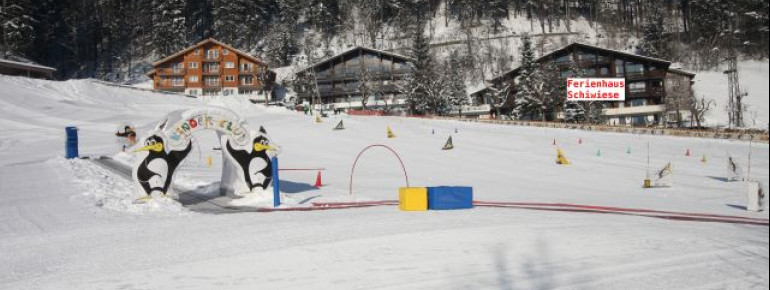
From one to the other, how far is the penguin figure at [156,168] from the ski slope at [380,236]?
2.65 feet

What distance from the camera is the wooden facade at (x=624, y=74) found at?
7294 cm

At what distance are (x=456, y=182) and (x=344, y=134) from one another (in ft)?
73.4

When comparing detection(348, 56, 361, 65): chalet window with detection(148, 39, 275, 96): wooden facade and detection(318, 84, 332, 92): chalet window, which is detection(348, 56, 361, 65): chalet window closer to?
detection(318, 84, 332, 92): chalet window

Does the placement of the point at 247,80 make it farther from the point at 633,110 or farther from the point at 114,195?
the point at 114,195

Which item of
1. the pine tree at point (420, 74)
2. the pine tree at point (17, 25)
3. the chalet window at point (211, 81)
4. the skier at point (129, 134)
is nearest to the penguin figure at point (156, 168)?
the skier at point (129, 134)

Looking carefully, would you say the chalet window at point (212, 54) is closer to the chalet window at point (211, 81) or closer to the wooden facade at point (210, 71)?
the wooden facade at point (210, 71)

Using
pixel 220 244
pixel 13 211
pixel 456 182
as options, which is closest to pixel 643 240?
pixel 220 244

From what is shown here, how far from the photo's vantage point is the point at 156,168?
54.2 feet

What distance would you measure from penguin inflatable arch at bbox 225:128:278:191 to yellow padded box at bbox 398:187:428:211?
5.12m

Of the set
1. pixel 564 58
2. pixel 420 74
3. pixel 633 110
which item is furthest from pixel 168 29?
pixel 633 110

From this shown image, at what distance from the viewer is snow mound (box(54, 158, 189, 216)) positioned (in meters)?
15.8

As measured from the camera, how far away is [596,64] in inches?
2945

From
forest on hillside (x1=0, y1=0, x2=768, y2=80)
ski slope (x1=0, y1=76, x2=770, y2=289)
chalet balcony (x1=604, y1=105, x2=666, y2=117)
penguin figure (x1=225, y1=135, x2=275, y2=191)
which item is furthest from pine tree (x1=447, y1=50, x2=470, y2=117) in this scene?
penguin figure (x1=225, y1=135, x2=275, y2=191)

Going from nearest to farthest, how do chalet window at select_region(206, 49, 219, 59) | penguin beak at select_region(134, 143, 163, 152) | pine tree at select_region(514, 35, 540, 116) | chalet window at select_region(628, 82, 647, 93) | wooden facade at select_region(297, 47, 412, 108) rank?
penguin beak at select_region(134, 143, 163, 152)
pine tree at select_region(514, 35, 540, 116)
chalet window at select_region(628, 82, 647, 93)
wooden facade at select_region(297, 47, 412, 108)
chalet window at select_region(206, 49, 219, 59)
